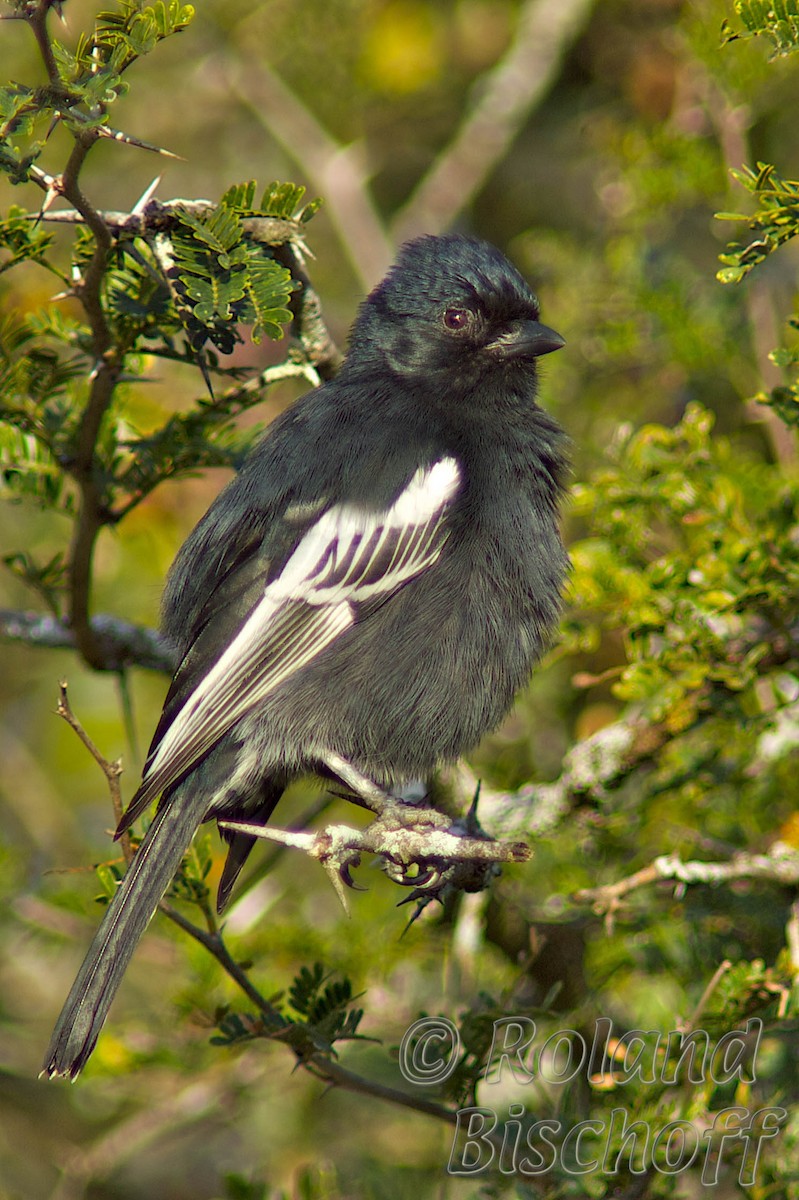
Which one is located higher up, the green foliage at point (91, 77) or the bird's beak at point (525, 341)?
the green foliage at point (91, 77)

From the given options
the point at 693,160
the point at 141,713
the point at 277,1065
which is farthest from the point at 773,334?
the point at 141,713

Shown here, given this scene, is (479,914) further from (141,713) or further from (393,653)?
(141,713)

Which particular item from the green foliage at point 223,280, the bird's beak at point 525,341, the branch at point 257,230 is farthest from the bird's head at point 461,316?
the green foliage at point 223,280

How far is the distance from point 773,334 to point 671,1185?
2771 mm

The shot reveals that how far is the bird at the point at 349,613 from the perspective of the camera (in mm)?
2760

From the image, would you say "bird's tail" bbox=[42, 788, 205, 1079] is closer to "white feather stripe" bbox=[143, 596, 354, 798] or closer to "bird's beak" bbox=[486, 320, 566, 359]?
"white feather stripe" bbox=[143, 596, 354, 798]

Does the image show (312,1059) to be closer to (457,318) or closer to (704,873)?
(704,873)

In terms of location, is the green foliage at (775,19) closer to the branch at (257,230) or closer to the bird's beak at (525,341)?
the branch at (257,230)

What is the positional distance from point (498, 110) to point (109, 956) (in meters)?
4.56

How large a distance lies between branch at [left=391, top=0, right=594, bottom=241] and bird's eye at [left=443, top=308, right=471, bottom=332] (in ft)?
7.77

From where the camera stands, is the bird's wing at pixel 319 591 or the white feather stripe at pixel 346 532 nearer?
the bird's wing at pixel 319 591

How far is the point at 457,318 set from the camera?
→ 10.7 ft

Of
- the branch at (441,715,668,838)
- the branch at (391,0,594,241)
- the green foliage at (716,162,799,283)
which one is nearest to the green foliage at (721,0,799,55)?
the green foliage at (716,162,799,283)

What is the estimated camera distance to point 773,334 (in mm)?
4082
